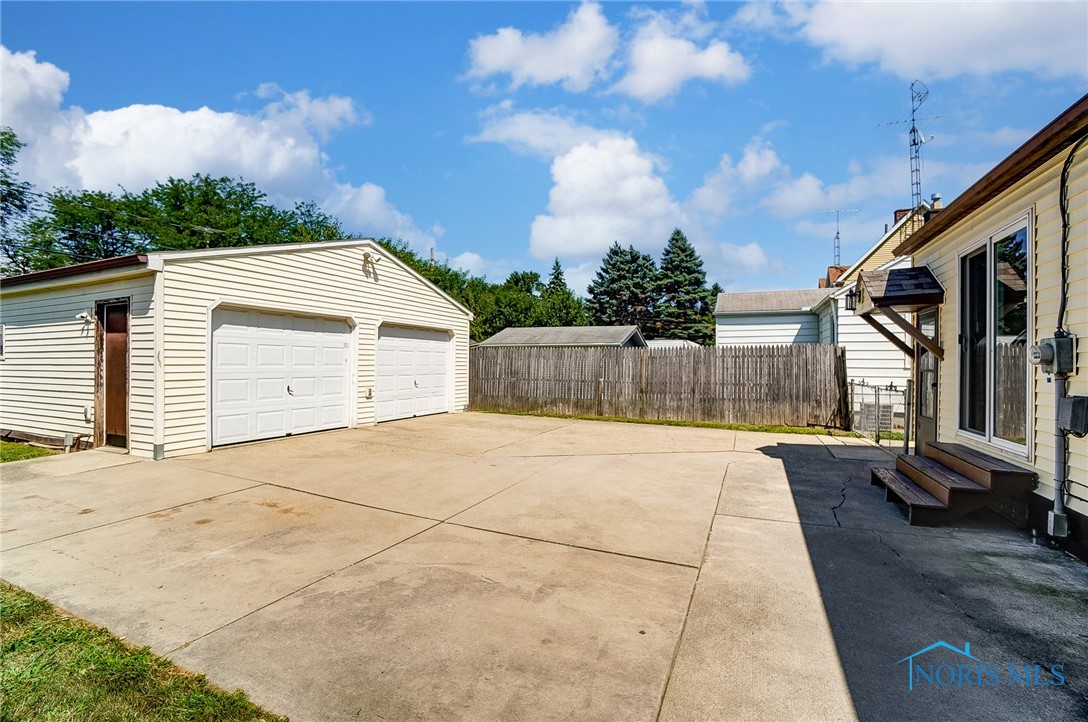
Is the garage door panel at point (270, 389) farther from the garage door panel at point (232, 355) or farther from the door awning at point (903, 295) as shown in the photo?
the door awning at point (903, 295)

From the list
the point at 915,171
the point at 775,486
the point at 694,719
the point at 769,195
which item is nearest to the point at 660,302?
the point at 769,195

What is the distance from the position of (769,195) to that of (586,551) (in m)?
22.1

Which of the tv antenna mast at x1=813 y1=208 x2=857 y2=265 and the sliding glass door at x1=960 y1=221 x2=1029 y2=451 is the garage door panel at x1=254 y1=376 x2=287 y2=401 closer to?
the sliding glass door at x1=960 y1=221 x2=1029 y2=451

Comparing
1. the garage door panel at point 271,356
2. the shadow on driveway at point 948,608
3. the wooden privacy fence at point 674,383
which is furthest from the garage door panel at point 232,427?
the shadow on driveway at point 948,608

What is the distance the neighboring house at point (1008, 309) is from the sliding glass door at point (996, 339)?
0.04 ft

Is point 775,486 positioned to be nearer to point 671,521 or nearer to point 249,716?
point 671,521

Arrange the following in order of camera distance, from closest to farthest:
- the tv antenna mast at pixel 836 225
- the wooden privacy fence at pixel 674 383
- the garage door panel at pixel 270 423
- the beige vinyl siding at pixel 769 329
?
the garage door panel at pixel 270 423 < the wooden privacy fence at pixel 674 383 < the beige vinyl siding at pixel 769 329 < the tv antenna mast at pixel 836 225

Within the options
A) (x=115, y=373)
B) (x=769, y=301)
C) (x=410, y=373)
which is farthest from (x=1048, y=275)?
(x=769, y=301)

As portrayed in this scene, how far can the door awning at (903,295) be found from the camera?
5.54 meters

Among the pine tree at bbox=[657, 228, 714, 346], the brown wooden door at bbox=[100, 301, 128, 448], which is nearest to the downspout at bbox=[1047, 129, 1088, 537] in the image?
the brown wooden door at bbox=[100, 301, 128, 448]

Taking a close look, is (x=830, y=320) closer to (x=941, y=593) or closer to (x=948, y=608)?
(x=941, y=593)

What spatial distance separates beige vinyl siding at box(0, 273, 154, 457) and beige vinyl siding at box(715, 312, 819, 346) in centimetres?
1533

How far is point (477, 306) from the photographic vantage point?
36.2 m

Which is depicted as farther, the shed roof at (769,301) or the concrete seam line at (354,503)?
the shed roof at (769,301)
